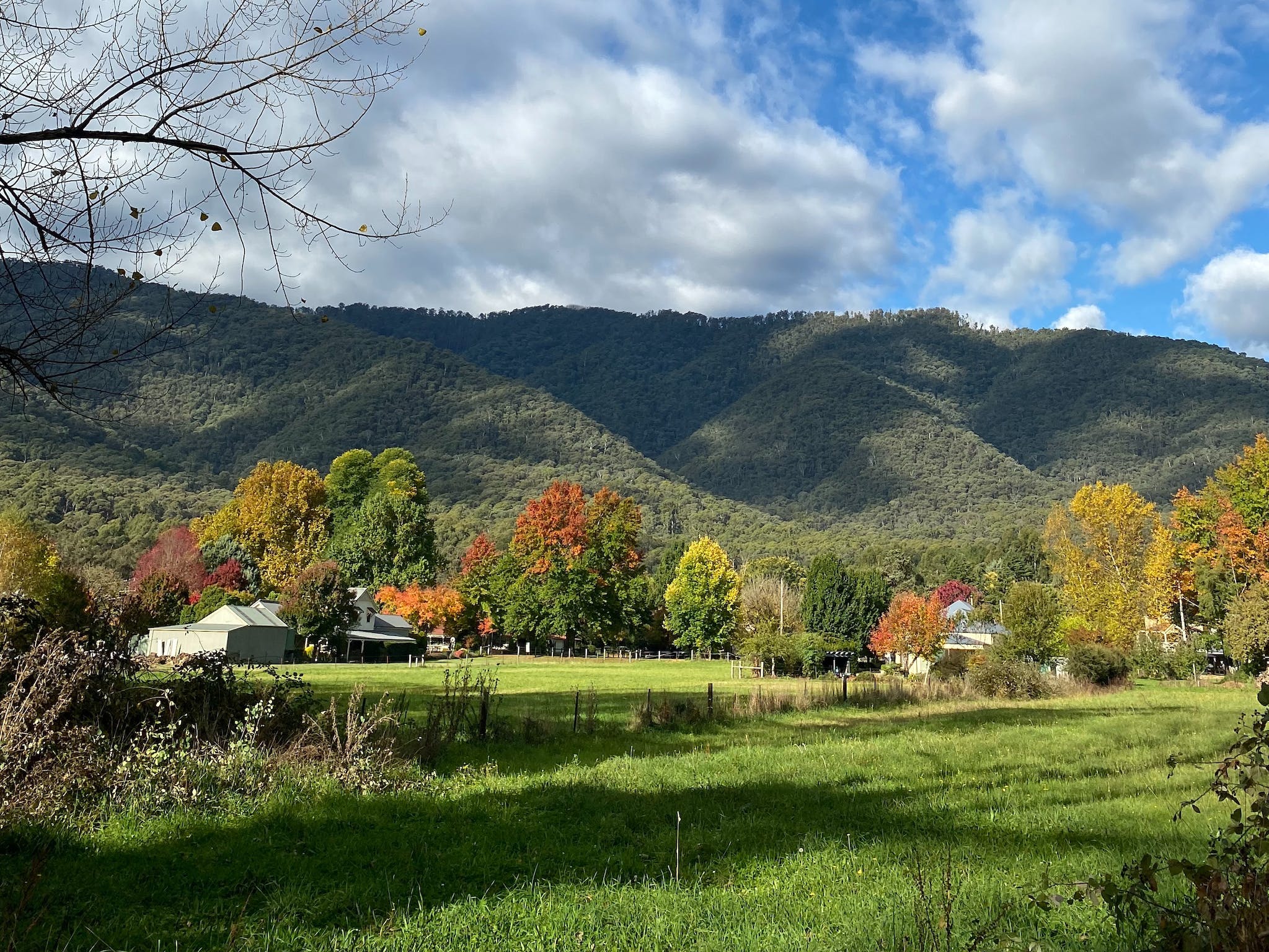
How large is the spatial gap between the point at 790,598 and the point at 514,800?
60.9m

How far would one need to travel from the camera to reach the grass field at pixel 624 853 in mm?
5121

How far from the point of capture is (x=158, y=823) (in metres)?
6.98

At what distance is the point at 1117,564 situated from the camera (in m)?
45.5

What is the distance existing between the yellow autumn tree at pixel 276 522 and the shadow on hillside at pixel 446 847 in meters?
52.7

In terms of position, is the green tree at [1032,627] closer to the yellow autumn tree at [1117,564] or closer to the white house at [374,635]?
the yellow autumn tree at [1117,564]

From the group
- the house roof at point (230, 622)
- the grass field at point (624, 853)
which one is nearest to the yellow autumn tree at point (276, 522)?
the house roof at point (230, 622)

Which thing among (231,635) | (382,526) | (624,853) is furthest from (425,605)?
(624,853)

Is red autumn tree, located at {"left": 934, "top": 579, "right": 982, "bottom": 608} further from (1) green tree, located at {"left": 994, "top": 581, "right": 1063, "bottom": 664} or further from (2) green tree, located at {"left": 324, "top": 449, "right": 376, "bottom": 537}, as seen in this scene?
(2) green tree, located at {"left": 324, "top": 449, "right": 376, "bottom": 537}

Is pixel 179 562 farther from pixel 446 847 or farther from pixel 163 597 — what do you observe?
pixel 446 847

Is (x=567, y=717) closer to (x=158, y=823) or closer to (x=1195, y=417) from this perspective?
(x=158, y=823)

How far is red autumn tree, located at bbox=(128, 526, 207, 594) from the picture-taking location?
49781 mm

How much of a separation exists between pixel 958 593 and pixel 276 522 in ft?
247

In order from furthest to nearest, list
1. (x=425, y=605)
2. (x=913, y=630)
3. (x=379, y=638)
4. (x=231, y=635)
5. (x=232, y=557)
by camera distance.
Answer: (x=425, y=605)
(x=379, y=638)
(x=232, y=557)
(x=913, y=630)
(x=231, y=635)

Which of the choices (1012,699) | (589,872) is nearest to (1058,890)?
(589,872)
